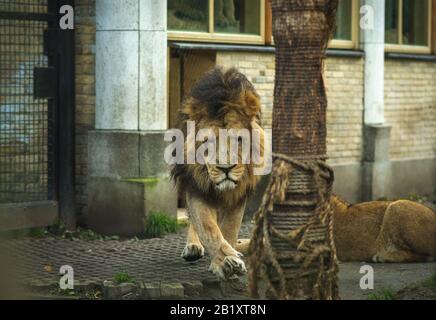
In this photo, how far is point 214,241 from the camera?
9227 mm

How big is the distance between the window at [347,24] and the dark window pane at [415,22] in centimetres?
164

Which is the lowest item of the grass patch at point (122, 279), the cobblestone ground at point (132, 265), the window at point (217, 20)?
the cobblestone ground at point (132, 265)

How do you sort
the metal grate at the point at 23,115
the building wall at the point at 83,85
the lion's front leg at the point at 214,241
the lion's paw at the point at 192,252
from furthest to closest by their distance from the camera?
the building wall at the point at 83,85 < the metal grate at the point at 23,115 < the lion's paw at the point at 192,252 < the lion's front leg at the point at 214,241

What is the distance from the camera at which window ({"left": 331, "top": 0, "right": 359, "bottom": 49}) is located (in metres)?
15.8

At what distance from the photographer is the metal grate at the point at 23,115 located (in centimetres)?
1166

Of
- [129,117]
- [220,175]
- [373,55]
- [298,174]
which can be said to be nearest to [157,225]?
[129,117]

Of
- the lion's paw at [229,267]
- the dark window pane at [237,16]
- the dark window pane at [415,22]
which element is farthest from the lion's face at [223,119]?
the dark window pane at [415,22]

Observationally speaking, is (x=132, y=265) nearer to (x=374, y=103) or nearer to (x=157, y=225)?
(x=157, y=225)

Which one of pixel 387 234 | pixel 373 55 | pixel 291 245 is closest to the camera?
pixel 291 245

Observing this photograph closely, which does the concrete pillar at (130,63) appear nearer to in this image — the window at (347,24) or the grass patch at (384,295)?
the window at (347,24)

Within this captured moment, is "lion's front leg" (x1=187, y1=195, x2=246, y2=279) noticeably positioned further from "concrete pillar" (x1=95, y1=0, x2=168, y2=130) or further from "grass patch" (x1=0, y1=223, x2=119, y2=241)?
"concrete pillar" (x1=95, y1=0, x2=168, y2=130)

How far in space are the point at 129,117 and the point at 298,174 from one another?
5.16 m

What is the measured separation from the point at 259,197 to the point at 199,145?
4.44 m

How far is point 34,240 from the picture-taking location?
1164 cm
